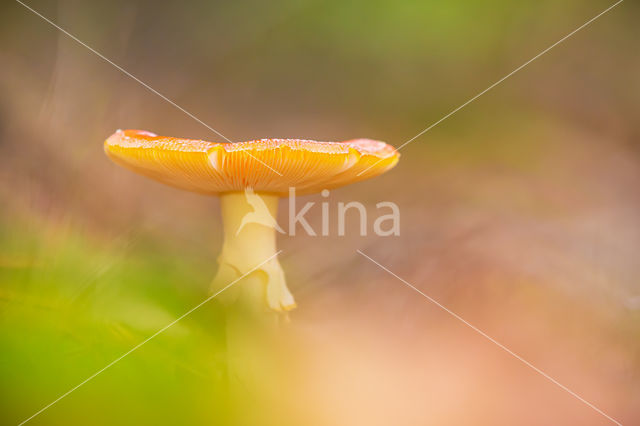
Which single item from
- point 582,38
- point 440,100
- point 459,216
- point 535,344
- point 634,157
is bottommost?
point 535,344

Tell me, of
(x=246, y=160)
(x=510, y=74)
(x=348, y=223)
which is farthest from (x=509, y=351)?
(x=510, y=74)

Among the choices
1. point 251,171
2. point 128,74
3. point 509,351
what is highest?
point 128,74

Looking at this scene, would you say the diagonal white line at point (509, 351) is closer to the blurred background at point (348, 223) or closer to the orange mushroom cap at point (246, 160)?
the blurred background at point (348, 223)

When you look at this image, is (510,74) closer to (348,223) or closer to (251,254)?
(348,223)

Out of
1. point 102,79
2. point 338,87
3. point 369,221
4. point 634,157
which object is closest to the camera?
point 102,79

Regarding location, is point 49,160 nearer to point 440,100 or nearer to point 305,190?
point 305,190

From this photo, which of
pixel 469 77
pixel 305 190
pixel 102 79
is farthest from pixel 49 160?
pixel 469 77

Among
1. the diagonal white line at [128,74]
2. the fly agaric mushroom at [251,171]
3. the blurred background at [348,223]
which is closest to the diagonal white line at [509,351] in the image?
the blurred background at [348,223]
